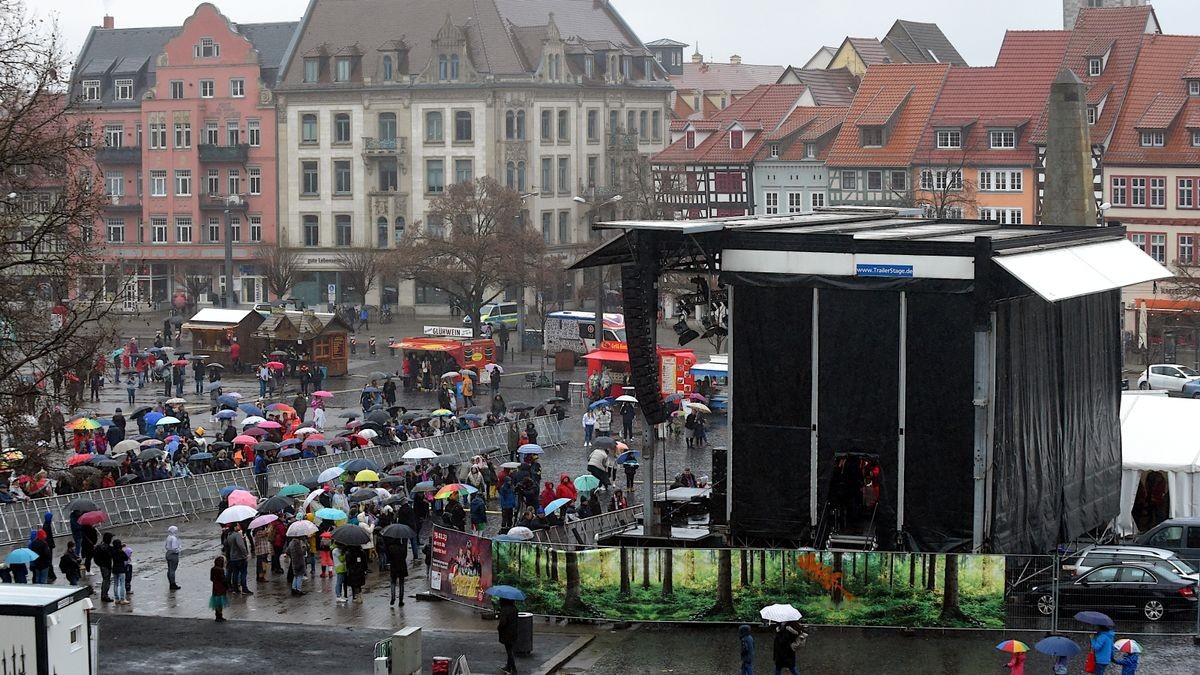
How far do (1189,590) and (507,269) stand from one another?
5521cm

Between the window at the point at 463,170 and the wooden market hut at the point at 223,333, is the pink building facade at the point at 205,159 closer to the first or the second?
the window at the point at 463,170

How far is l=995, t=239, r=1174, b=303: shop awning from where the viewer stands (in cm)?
3244

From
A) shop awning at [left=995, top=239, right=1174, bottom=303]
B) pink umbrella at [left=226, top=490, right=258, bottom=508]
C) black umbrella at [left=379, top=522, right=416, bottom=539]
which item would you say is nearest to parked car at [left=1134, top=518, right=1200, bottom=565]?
shop awning at [left=995, top=239, right=1174, bottom=303]

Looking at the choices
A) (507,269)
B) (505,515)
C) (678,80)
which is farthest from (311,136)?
(505,515)

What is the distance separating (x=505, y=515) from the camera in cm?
4006

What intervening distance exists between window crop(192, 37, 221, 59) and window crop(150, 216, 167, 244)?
28.9ft

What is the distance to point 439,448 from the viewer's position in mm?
49188

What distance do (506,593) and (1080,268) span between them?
1220cm

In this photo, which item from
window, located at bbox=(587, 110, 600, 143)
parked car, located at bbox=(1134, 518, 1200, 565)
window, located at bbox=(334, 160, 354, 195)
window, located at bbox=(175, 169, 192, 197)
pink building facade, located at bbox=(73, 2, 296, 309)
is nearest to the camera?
parked car, located at bbox=(1134, 518, 1200, 565)

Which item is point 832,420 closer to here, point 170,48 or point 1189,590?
point 1189,590

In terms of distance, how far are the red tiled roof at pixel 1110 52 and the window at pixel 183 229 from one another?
45221 mm

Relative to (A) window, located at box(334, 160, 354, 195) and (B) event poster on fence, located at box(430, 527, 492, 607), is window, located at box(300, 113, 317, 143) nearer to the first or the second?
(A) window, located at box(334, 160, 354, 195)

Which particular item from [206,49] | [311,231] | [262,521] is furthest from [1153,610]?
[206,49]

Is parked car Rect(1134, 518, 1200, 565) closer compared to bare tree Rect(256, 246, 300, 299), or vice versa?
parked car Rect(1134, 518, 1200, 565)
